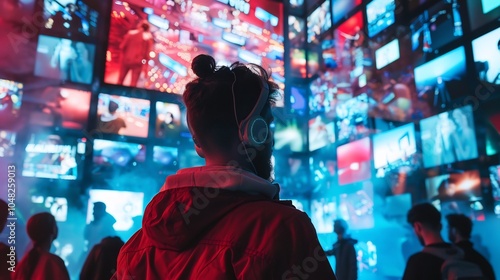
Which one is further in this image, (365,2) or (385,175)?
(365,2)

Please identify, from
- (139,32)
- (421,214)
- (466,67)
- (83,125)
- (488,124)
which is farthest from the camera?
(139,32)

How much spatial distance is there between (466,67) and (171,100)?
372 cm

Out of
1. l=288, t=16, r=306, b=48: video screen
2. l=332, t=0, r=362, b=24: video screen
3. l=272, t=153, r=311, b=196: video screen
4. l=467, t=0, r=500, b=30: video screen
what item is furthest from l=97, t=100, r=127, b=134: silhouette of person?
l=467, t=0, r=500, b=30: video screen

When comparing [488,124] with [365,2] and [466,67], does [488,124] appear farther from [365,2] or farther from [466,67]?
[365,2]

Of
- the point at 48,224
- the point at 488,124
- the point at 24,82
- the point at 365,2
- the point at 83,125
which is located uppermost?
the point at 365,2

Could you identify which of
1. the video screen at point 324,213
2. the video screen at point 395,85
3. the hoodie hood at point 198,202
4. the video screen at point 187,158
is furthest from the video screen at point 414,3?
the hoodie hood at point 198,202

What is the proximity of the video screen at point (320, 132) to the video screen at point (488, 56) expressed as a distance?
2515 millimetres

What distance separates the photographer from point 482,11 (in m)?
3.88

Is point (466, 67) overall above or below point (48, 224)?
above

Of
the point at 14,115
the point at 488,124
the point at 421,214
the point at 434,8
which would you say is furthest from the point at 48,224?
the point at 434,8

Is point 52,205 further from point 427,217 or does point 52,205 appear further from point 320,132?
point 427,217

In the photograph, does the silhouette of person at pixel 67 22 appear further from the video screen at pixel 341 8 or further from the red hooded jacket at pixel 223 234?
the red hooded jacket at pixel 223 234

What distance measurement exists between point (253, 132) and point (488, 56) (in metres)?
3.79

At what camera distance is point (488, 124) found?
3627mm
